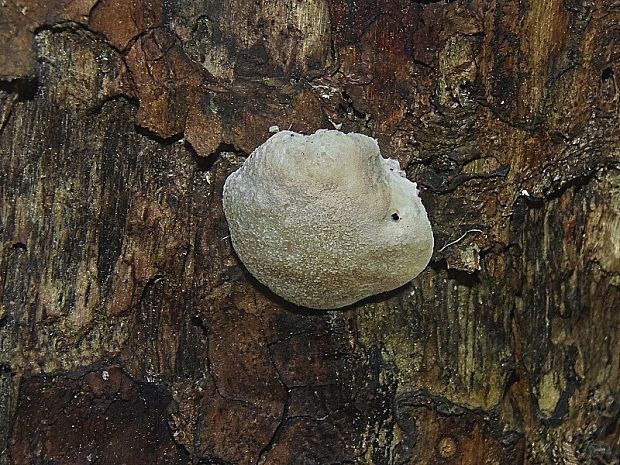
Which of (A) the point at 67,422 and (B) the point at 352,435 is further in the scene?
(B) the point at 352,435

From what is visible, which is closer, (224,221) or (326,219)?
(326,219)

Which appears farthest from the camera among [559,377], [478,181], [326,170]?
[559,377]

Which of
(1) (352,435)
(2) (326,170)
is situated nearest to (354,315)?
(1) (352,435)

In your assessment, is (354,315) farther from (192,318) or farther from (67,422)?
(67,422)
